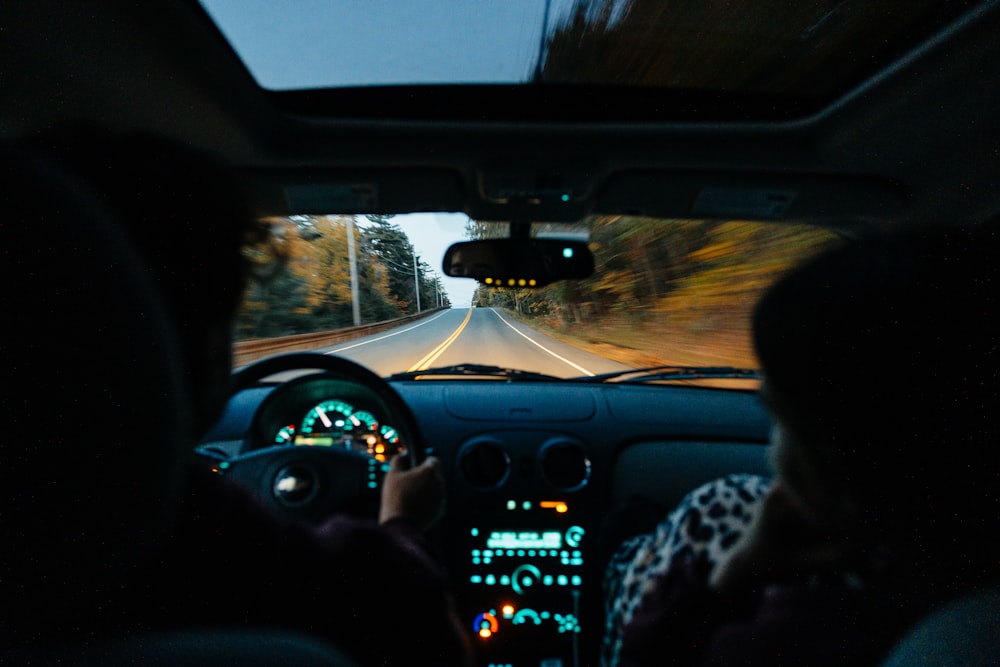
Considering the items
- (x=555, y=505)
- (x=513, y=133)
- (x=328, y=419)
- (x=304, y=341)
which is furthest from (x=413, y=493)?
(x=304, y=341)

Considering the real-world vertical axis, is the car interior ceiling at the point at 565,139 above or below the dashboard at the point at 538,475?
above

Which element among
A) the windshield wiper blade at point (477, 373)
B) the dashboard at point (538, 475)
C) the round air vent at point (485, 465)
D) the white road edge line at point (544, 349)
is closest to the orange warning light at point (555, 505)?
the dashboard at point (538, 475)

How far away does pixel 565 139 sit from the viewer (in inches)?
111

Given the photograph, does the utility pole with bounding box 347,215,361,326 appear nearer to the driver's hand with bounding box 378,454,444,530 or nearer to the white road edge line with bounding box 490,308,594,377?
the white road edge line with bounding box 490,308,594,377

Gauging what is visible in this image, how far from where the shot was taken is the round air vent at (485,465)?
2.82 m

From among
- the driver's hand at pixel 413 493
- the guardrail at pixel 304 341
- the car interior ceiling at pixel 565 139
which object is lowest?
the driver's hand at pixel 413 493

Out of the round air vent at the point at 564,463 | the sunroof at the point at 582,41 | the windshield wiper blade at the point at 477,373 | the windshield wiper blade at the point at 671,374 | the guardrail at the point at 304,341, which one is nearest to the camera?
the guardrail at the point at 304,341

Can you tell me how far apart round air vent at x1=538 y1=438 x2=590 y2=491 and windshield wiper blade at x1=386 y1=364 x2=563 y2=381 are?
51 cm

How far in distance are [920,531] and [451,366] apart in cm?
247

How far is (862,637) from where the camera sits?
1.22 meters

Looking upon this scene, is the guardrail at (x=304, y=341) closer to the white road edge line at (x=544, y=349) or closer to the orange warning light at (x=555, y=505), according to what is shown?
the white road edge line at (x=544, y=349)

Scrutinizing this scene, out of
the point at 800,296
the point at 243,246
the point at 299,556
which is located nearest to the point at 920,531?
the point at 800,296

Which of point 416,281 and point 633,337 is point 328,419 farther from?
point 633,337

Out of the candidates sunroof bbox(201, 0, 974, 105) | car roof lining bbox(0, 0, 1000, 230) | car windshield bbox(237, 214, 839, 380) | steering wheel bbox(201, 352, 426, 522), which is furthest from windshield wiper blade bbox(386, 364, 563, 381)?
sunroof bbox(201, 0, 974, 105)
